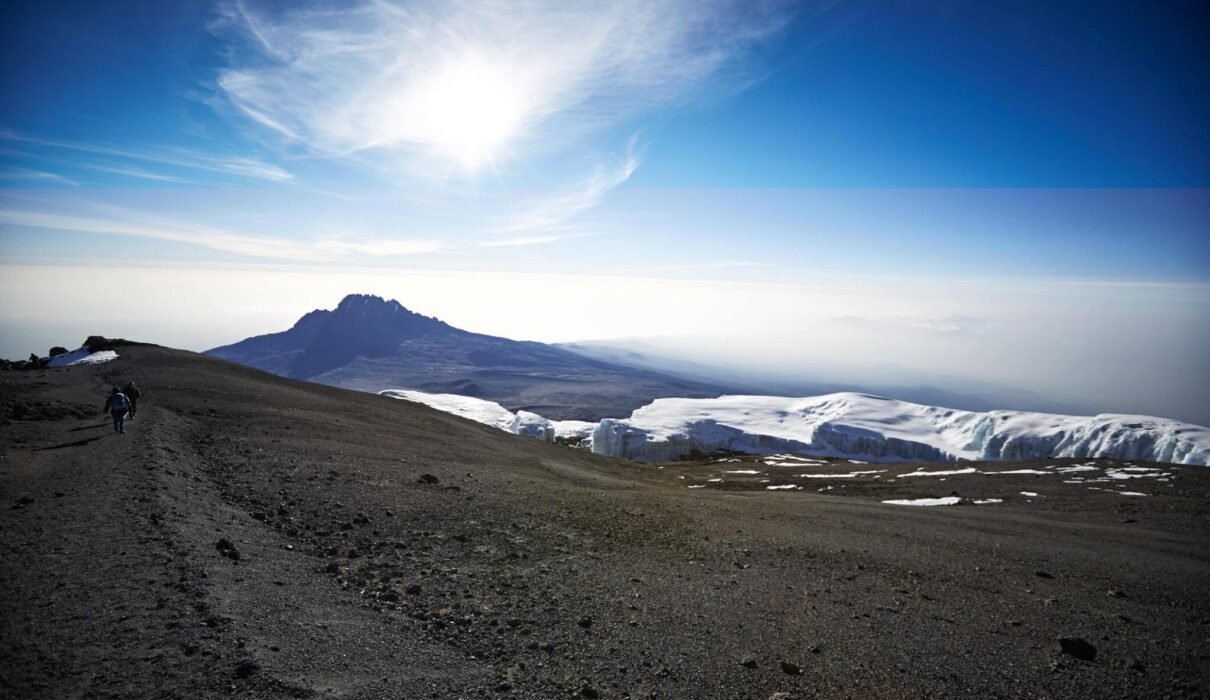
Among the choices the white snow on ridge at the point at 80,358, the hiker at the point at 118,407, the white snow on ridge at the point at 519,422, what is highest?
the white snow on ridge at the point at 80,358

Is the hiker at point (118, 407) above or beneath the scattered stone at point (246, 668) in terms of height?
above

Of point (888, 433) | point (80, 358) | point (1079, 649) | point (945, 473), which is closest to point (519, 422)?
point (888, 433)

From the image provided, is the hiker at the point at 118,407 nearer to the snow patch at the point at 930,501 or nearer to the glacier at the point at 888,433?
the snow patch at the point at 930,501

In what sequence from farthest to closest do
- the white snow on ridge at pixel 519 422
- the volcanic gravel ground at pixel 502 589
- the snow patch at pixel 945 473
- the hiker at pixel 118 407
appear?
the white snow on ridge at pixel 519 422 < the snow patch at pixel 945 473 < the hiker at pixel 118 407 < the volcanic gravel ground at pixel 502 589

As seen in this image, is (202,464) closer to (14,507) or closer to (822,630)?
(14,507)

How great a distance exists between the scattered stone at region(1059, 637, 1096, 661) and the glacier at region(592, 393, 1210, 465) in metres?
73.3

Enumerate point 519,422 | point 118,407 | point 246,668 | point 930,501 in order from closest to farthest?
point 246,668 → point 118,407 → point 930,501 → point 519,422

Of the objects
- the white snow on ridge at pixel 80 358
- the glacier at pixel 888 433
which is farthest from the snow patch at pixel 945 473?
the white snow on ridge at pixel 80 358

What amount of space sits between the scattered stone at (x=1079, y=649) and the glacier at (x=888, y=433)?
241 feet

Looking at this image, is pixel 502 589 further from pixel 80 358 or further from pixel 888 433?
pixel 888 433

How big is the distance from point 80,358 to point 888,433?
112643 millimetres

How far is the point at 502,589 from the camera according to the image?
8883 mm

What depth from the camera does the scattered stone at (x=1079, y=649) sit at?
8547 mm

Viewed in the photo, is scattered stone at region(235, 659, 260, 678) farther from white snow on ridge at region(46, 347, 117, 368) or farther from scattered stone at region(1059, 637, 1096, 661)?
white snow on ridge at region(46, 347, 117, 368)
